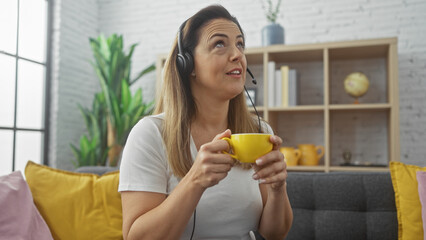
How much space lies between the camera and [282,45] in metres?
3.04

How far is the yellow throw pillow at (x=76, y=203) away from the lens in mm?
1522

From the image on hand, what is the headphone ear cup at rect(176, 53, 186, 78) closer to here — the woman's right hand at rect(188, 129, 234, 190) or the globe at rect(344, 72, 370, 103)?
the woman's right hand at rect(188, 129, 234, 190)

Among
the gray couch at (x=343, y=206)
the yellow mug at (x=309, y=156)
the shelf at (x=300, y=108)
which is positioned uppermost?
the shelf at (x=300, y=108)

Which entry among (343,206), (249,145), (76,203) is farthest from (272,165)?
(76,203)

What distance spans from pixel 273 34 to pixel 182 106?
2.14m

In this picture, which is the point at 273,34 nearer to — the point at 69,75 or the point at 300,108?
the point at 300,108

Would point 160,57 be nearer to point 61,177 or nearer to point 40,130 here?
point 40,130

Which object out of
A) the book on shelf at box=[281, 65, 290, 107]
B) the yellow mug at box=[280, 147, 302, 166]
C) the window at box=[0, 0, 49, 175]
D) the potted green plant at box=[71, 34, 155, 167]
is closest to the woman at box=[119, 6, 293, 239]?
the yellow mug at box=[280, 147, 302, 166]

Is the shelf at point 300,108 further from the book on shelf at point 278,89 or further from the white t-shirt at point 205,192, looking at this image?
the white t-shirt at point 205,192

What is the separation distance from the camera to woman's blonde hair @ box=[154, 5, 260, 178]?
108 centimetres

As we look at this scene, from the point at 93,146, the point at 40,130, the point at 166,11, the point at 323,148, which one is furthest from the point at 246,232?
the point at 166,11

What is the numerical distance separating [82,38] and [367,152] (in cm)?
294

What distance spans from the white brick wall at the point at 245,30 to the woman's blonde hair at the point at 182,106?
239 centimetres

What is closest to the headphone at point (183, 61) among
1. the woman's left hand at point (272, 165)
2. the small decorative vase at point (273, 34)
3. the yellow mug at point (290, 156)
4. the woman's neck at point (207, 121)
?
the woman's neck at point (207, 121)
